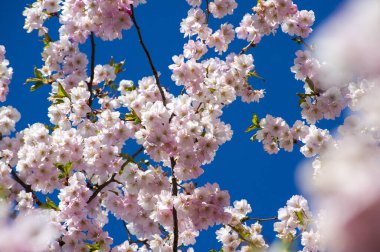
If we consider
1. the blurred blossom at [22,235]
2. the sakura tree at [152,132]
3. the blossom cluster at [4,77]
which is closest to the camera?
the blurred blossom at [22,235]

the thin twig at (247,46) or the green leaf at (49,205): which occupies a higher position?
the thin twig at (247,46)

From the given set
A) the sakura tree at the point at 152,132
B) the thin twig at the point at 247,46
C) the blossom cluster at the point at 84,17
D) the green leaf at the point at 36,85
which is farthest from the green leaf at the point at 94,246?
the thin twig at the point at 247,46

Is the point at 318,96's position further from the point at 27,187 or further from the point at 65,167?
the point at 27,187

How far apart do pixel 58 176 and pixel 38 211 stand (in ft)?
1.59

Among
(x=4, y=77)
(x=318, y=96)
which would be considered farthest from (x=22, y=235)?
(x=4, y=77)

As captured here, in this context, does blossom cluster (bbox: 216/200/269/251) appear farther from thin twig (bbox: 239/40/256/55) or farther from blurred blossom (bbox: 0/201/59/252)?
blurred blossom (bbox: 0/201/59/252)

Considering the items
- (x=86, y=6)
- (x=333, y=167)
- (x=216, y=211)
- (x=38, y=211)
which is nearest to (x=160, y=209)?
(x=216, y=211)

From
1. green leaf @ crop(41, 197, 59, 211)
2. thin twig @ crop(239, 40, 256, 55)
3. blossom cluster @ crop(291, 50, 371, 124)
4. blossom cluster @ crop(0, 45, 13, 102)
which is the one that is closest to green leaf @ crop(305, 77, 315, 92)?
blossom cluster @ crop(291, 50, 371, 124)

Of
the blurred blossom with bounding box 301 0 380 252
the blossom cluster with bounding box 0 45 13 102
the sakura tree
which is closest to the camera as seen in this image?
the blurred blossom with bounding box 301 0 380 252

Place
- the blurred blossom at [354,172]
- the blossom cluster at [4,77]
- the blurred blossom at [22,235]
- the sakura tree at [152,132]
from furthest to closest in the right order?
the blossom cluster at [4,77], the sakura tree at [152,132], the blurred blossom at [22,235], the blurred blossom at [354,172]

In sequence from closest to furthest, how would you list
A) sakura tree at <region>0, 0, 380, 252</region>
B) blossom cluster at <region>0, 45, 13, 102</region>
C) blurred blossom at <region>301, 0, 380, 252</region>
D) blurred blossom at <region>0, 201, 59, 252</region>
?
blurred blossom at <region>301, 0, 380, 252</region>, blurred blossom at <region>0, 201, 59, 252</region>, sakura tree at <region>0, 0, 380, 252</region>, blossom cluster at <region>0, 45, 13, 102</region>

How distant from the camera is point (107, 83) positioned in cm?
592

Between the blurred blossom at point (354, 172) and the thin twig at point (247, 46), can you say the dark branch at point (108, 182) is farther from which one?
the blurred blossom at point (354, 172)

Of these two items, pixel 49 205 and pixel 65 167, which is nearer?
pixel 49 205
